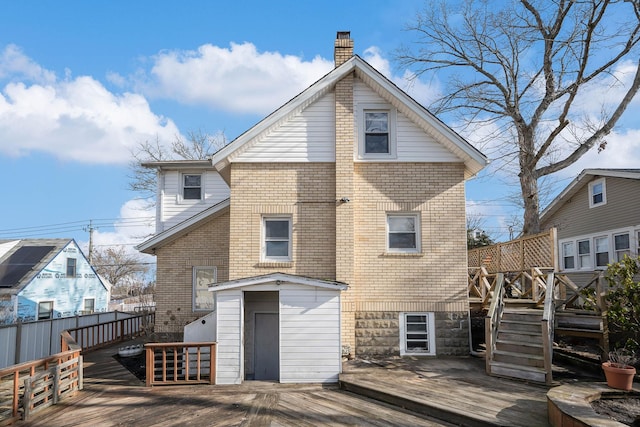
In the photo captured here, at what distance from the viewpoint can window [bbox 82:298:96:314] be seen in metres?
24.6

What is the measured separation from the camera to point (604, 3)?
599 inches

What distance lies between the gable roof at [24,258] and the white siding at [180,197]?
9020mm

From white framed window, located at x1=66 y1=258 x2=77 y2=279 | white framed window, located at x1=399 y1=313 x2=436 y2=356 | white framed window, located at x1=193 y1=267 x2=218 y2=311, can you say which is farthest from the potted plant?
white framed window, located at x1=66 y1=258 x2=77 y2=279

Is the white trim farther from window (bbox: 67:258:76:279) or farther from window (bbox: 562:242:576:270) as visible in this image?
window (bbox: 67:258:76:279)

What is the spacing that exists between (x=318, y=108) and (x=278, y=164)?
1.87 m

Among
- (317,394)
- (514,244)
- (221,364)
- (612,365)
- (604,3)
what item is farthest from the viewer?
(604,3)

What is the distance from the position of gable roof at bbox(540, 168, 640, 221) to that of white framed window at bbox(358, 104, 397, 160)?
9748mm

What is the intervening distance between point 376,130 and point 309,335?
568 centimetres

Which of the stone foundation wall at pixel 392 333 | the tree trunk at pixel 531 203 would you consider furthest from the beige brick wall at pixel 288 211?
the tree trunk at pixel 531 203

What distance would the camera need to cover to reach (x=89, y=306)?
25.0 metres

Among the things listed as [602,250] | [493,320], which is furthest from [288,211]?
[602,250]

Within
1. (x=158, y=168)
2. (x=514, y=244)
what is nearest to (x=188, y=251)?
(x=158, y=168)

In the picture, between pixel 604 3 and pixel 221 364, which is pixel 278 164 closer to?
pixel 221 364

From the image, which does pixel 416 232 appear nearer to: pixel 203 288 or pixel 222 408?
pixel 222 408
